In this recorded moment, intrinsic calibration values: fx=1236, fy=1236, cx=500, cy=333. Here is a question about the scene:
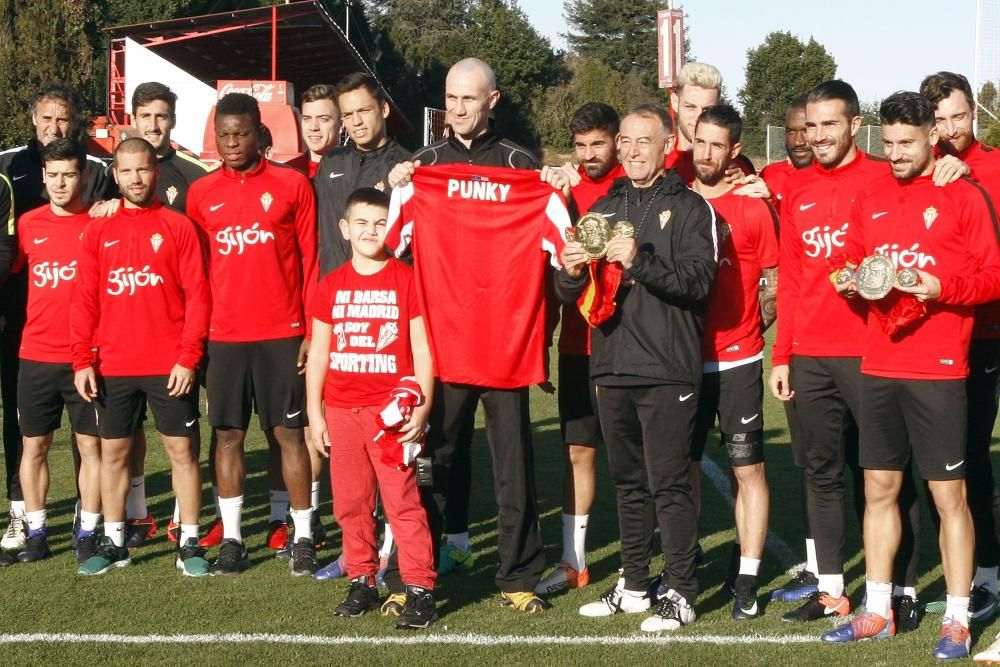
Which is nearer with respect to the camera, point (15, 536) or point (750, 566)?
point (750, 566)

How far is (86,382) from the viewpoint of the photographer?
638cm

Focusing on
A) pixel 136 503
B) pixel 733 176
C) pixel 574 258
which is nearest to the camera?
pixel 574 258

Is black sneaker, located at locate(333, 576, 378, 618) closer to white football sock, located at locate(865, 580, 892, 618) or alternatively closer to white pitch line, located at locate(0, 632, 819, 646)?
white pitch line, located at locate(0, 632, 819, 646)

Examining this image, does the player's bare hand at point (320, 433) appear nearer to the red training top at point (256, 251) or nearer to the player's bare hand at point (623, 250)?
Answer: the red training top at point (256, 251)

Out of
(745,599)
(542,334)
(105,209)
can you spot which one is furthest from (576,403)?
(105,209)

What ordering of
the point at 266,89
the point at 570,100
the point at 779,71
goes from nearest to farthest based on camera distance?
the point at 266,89, the point at 570,100, the point at 779,71

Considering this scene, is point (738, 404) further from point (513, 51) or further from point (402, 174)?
point (513, 51)

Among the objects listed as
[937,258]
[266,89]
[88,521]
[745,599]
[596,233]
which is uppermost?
[266,89]

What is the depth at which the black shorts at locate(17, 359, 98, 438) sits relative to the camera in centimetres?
671

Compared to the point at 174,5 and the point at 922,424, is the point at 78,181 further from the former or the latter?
the point at 174,5

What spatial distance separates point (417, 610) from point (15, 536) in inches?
109

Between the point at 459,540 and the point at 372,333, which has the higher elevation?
the point at 372,333

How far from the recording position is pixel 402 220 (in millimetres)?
5840

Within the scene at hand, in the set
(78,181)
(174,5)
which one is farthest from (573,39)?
(78,181)
